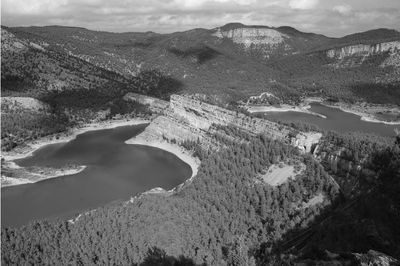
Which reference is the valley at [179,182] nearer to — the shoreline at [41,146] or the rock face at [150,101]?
the shoreline at [41,146]

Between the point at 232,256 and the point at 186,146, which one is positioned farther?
the point at 186,146

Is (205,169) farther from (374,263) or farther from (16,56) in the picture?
(16,56)

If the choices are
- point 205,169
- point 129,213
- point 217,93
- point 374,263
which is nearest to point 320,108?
point 217,93

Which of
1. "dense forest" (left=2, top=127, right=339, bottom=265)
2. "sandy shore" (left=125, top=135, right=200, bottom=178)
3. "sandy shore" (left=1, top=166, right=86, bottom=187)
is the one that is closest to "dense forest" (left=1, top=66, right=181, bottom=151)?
"sandy shore" (left=1, top=166, right=86, bottom=187)

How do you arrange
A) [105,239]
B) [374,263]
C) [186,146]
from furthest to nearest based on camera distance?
1. [186,146]
2. [105,239]
3. [374,263]

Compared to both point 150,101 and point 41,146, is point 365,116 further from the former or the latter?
point 41,146

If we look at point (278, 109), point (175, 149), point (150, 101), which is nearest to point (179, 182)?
point (175, 149)

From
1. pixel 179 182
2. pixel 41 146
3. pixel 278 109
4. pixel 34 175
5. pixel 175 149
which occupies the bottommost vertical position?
pixel 278 109
